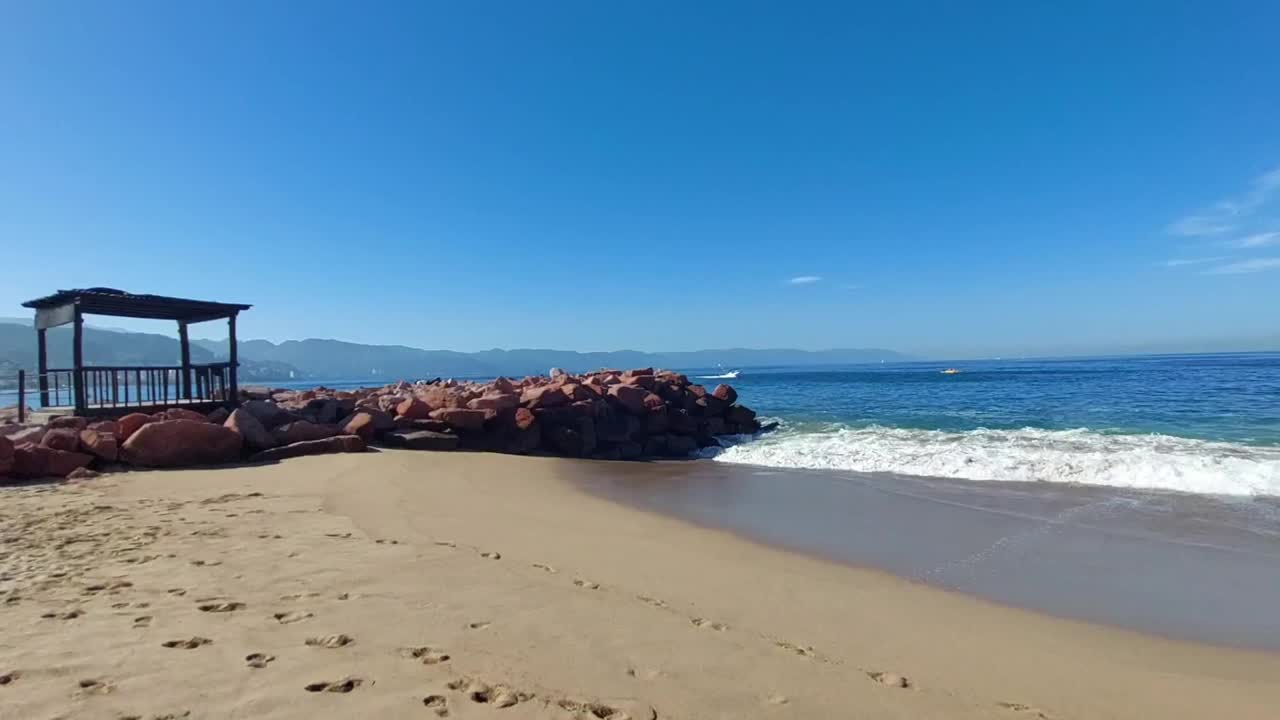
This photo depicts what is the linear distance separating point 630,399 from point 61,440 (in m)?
11.5

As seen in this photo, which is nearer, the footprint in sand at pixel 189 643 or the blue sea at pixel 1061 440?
the footprint in sand at pixel 189 643

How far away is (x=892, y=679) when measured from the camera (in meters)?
3.42

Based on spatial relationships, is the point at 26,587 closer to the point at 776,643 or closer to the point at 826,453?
the point at 776,643

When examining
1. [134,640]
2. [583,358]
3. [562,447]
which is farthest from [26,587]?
[583,358]

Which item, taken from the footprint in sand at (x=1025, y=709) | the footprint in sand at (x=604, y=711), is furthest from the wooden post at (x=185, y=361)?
the footprint in sand at (x=1025, y=709)

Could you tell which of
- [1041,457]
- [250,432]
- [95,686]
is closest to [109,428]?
[250,432]

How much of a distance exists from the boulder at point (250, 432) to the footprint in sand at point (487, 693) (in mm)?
9903

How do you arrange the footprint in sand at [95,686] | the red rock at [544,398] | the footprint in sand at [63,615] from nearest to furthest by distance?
the footprint in sand at [95,686], the footprint in sand at [63,615], the red rock at [544,398]

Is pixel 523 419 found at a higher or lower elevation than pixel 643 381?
lower

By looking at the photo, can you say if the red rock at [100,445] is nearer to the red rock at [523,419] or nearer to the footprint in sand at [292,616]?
the red rock at [523,419]

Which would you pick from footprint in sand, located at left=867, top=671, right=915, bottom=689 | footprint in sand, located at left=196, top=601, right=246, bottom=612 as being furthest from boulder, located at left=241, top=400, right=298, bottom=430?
footprint in sand, located at left=867, top=671, right=915, bottom=689

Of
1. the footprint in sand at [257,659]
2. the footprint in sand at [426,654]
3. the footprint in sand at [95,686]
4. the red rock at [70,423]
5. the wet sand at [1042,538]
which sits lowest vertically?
the wet sand at [1042,538]

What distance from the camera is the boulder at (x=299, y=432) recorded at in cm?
1141

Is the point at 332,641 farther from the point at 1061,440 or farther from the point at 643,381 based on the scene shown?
the point at 643,381
